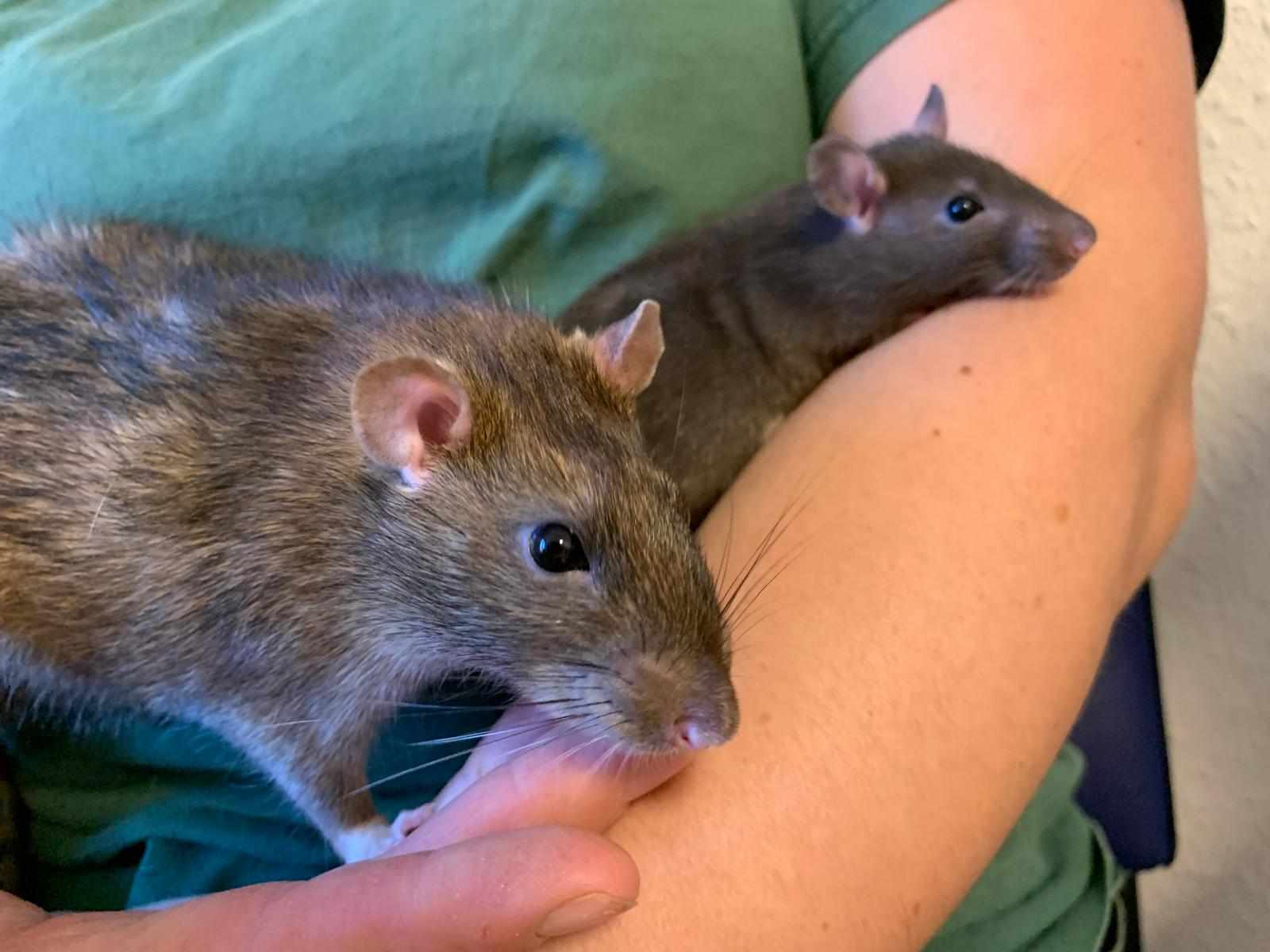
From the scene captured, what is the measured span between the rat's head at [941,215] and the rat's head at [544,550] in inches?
26.9

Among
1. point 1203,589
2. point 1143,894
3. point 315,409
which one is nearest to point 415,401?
point 315,409

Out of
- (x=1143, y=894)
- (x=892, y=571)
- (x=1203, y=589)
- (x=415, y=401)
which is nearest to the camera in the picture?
(x=415, y=401)

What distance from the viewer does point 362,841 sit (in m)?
1.21

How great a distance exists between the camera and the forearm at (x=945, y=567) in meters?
0.94

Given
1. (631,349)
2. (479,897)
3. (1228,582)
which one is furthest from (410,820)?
(1228,582)

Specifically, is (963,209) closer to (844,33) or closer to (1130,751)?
(844,33)

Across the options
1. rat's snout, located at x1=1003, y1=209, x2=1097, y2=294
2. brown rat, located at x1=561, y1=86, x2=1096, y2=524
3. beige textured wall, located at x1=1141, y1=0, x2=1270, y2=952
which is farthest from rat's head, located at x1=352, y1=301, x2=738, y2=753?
beige textured wall, located at x1=1141, y1=0, x2=1270, y2=952

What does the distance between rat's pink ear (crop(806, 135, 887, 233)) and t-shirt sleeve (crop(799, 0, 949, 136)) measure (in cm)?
11

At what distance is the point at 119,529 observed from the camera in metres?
1.11

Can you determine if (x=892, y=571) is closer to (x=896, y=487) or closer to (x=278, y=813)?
(x=896, y=487)

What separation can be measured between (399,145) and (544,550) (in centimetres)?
68

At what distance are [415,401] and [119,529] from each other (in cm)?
39

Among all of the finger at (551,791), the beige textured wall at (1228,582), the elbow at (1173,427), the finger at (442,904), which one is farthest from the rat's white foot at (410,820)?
the beige textured wall at (1228,582)

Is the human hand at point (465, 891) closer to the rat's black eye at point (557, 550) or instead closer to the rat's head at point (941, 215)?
the rat's black eye at point (557, 550)
